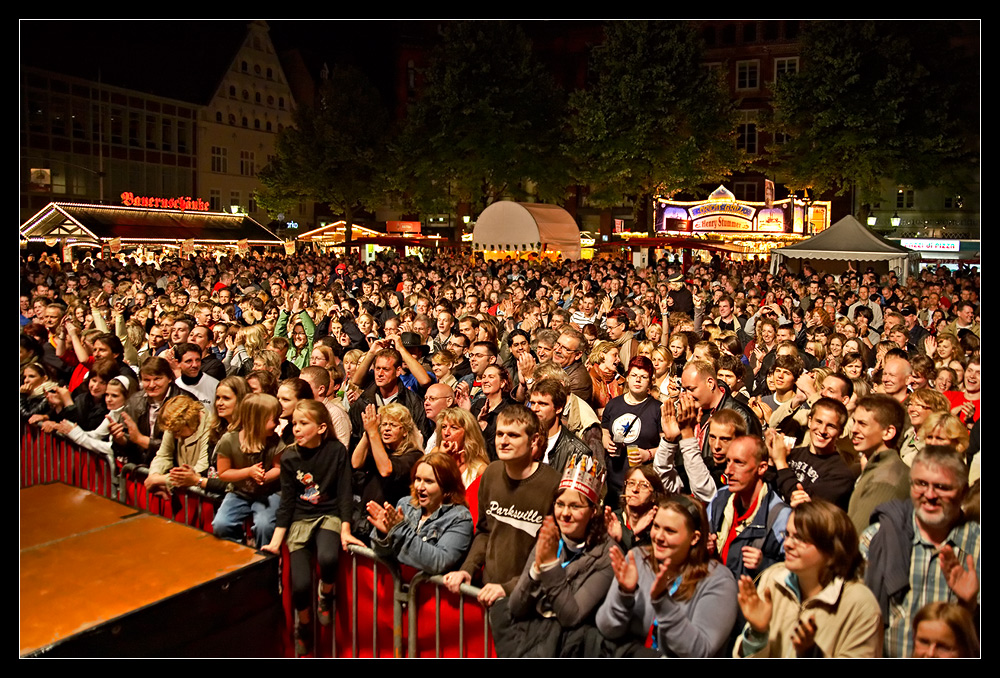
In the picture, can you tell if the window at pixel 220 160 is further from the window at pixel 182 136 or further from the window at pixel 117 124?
the window at pixel 117 124

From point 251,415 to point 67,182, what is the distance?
1836 inches

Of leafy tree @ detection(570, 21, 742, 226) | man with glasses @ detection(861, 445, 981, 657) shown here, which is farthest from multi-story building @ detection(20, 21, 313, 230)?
man with glasses @ detection(861, 445, 981, 657)

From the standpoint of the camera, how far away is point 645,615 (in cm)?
370

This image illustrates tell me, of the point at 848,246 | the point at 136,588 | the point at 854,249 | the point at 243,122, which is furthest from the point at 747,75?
the point at 136,588

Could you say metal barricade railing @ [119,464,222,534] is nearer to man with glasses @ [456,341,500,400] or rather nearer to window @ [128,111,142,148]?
man with glasses @ [456,341,500,400]

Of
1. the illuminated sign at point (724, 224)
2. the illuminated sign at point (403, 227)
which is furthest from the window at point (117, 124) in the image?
the illuminated sign at point (724, 224)

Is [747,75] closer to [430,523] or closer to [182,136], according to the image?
[182,136]

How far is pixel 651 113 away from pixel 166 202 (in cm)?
2793

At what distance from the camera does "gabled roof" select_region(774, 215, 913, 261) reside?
21.4 meters

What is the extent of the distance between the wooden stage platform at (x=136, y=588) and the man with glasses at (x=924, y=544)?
10.8ft

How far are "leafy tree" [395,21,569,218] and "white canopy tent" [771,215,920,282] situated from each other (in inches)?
720

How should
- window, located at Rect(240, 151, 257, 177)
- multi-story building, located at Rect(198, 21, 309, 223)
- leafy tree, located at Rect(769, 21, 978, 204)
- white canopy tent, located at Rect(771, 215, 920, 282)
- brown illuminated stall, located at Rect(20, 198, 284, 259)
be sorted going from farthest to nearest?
1. window, located at Rect(240, 151, 257, 177)
2. multi-story building, located at Rect(198, 21, 309, 223)
3. brown illuminated stall, located at Rect(20, 198, 284, 259)
4. leafy tree, located at Rect(769, 21, 978, 204)
5. white canopy tent, located at Rect(771, 215, 920, 282)

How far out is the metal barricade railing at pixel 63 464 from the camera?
6492 millimetres
